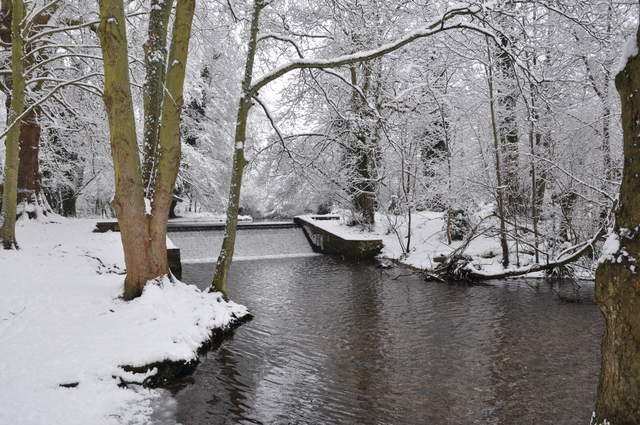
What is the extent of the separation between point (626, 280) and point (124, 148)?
18.5ft

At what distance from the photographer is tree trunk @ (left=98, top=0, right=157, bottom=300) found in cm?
584

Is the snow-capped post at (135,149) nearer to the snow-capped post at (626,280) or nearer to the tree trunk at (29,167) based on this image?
the snow-capped post at (626,280)

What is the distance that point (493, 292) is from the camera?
986 cm

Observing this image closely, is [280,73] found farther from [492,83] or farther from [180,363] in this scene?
[492,83]

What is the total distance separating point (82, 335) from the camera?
5320 mm

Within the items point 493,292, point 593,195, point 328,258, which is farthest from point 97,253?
point 593,195

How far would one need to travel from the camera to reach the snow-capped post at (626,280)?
2086mm

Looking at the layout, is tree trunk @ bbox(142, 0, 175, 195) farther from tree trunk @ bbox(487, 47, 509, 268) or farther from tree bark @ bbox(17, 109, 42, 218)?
tree trunk @ bbox(487, 47, 509, 268)

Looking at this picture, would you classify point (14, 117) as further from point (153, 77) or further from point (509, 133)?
point (509, 133)

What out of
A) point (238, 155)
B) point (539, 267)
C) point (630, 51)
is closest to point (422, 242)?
point (539, 267)

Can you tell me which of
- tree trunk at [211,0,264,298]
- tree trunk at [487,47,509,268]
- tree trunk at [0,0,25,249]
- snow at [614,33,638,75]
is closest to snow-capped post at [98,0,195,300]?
tree trunk at [211,0,264,298]

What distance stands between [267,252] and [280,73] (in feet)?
32.8

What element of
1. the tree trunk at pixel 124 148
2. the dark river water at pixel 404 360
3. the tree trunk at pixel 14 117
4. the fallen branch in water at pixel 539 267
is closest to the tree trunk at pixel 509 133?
the fallen branch in water at pixel 539 267

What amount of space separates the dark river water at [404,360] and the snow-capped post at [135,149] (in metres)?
1.67
